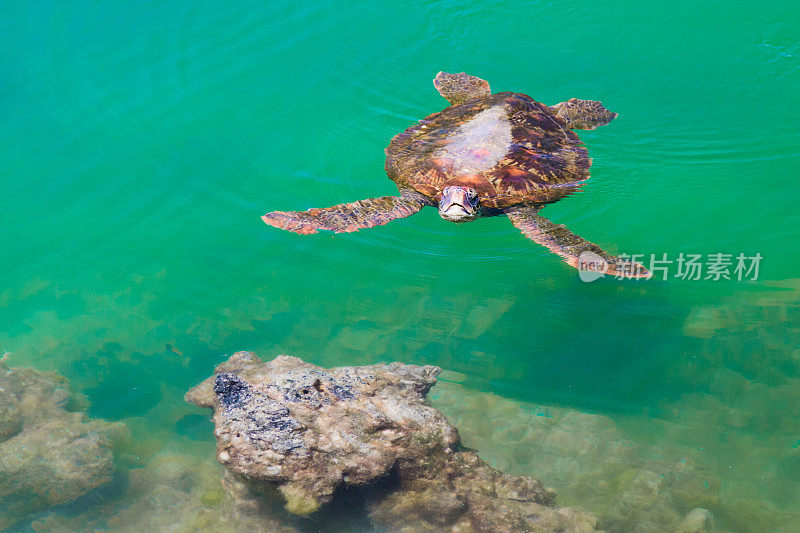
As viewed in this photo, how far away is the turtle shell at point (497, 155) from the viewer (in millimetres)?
5027

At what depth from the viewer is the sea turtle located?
4.82 metres

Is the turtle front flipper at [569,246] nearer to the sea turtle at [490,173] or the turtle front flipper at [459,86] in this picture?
the sea turtle at [490,173]

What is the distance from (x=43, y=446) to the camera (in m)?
4.25

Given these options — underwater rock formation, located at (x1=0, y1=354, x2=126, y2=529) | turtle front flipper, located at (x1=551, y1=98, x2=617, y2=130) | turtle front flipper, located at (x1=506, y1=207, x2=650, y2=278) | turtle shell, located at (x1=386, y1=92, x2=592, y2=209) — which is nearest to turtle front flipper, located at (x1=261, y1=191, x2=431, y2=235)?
turtle shell, located at (x1=386, y1=92, x2=592, y2=209)

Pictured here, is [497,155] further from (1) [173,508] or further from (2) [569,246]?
(1) [173,508]

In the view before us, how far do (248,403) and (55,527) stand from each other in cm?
196

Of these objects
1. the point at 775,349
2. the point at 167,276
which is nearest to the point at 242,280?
the point at 167,276

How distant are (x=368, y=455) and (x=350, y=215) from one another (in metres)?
2.49

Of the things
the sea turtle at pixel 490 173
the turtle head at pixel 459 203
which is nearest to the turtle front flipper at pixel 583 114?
the sea turtle at pixel 490 173

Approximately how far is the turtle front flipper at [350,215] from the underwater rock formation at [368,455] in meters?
1.67

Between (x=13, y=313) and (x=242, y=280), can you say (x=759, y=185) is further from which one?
(x=13, y=313)

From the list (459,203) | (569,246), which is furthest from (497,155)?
(569,246)

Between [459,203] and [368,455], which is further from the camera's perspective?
[459,203]

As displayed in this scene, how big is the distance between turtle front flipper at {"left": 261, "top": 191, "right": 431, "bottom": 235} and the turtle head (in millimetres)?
346
